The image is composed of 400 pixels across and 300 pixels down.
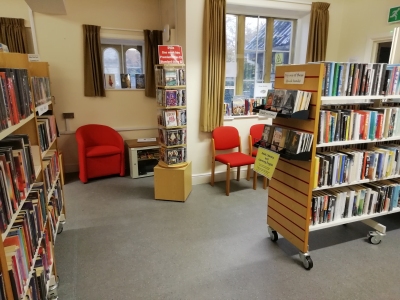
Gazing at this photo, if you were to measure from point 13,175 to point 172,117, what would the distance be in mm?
2223

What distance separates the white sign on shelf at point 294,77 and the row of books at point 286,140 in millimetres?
389

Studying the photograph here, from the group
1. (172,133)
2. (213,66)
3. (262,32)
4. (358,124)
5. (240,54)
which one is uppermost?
(262,32)

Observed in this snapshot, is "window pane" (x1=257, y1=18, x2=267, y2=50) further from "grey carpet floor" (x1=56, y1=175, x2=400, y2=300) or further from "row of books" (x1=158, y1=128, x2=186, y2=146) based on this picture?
"grey carpet floor" (x1=56, y1=175, x2=400, y2=300)

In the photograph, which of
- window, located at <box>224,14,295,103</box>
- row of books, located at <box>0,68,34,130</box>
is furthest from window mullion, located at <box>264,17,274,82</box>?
row of books, located at <box>0,68,34,130</box>

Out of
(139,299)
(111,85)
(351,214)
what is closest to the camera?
(139,299)

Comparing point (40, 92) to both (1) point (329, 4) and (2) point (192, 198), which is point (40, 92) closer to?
(2) point (192, 198)

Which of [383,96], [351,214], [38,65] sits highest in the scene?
[38,65]

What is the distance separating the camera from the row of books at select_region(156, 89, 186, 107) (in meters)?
3.30

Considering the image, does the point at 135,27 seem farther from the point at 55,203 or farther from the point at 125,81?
the point at 55,203

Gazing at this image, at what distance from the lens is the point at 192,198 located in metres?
3.74


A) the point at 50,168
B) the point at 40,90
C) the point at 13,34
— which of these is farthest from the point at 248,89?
the point at 13,34

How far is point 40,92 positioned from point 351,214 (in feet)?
9.98

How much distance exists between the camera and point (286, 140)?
223 centimetres

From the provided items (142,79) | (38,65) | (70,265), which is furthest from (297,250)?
(142,79)
